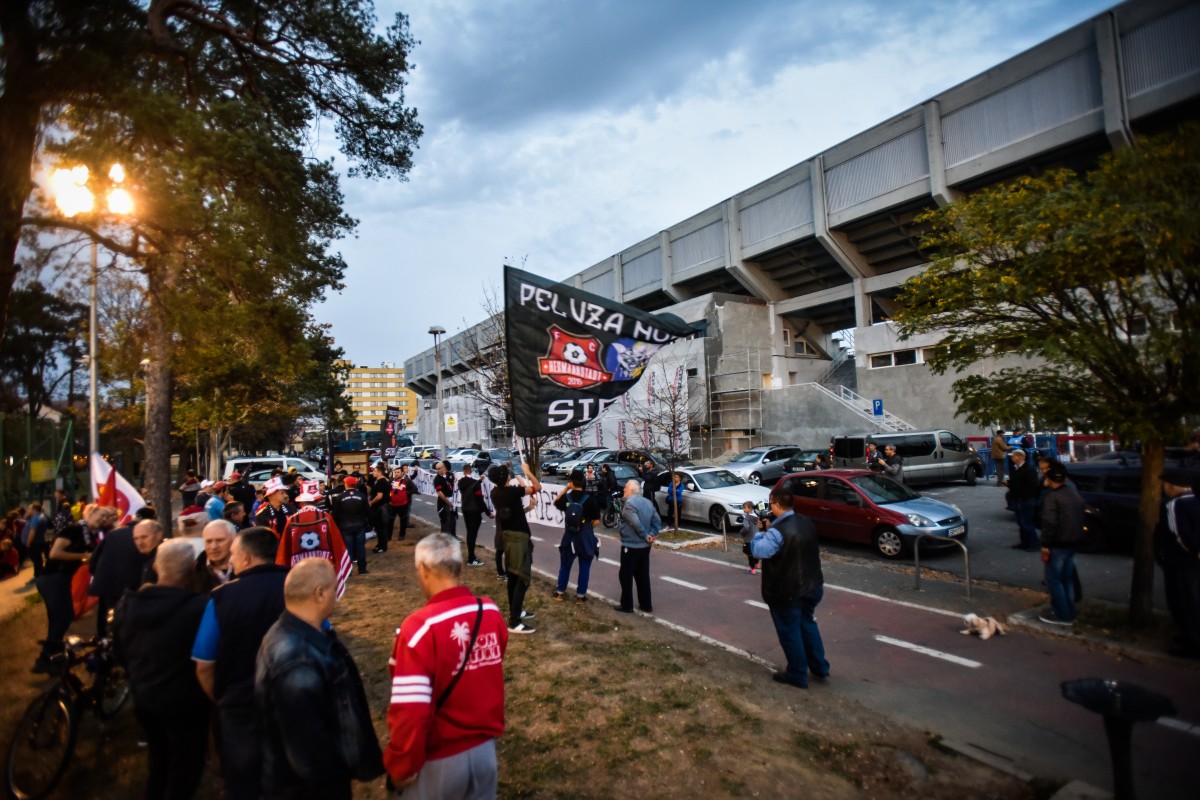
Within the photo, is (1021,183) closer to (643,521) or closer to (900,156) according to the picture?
(643,521)

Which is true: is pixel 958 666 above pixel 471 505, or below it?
below

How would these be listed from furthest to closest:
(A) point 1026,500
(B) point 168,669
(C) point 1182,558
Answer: (A) point 1026,500
(C) point 1182,558
(B) point 168,669

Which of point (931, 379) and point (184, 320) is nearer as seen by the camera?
point (184, 320)

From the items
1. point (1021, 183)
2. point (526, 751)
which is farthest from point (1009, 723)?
point (1021, 183)

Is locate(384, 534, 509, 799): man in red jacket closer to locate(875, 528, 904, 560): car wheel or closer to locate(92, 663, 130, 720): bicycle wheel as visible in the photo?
locate(92, 663, 130, 720): bicycle wheel

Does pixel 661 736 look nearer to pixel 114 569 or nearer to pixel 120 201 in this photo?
pixel 114 569

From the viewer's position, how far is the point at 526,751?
14.9 feet

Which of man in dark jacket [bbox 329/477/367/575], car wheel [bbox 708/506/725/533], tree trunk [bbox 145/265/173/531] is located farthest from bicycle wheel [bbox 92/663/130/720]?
car wheel [bbox 708/506/725/533]

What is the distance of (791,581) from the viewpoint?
5.35m

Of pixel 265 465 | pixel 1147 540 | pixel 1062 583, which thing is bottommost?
pixel 1062 583

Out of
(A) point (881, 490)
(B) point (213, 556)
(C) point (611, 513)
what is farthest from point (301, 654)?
(C) point (611, 513)

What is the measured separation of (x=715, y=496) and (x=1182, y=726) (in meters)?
10.7

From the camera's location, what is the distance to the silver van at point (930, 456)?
850 inches

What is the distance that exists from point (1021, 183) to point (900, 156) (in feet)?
94.6
